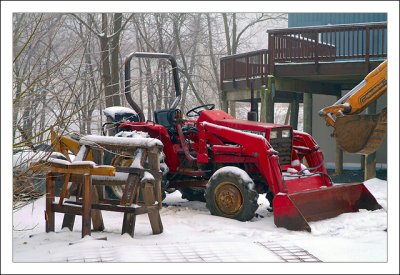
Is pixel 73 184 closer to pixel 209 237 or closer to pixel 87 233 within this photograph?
pixel 87 233

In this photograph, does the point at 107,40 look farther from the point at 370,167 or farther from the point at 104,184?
the point at 370,167

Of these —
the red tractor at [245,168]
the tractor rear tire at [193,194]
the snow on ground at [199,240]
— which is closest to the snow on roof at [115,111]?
the red tractor at [245,168]

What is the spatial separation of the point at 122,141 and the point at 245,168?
1713mm

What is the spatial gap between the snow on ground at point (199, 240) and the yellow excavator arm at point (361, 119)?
2.66 ft

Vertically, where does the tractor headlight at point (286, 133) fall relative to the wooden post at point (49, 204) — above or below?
above

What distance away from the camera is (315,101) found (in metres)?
14.2

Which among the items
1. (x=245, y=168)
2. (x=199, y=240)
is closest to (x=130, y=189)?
(x=199, y=240)

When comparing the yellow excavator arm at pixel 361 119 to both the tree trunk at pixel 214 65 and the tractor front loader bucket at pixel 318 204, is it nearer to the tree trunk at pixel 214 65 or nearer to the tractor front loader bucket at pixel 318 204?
the tractor front loader bucket at pixel 318 204

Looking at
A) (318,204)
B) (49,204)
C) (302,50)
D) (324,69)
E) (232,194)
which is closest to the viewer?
(49,204)

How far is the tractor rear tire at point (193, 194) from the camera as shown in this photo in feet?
29.4

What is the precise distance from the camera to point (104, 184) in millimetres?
6820

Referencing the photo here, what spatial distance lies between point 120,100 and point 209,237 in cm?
524

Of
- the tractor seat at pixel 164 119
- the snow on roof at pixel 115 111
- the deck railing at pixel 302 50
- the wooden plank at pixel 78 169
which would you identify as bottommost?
the wooden plank at pixel 78 169

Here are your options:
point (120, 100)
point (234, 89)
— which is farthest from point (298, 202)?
point (234, 89)
